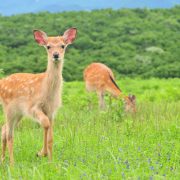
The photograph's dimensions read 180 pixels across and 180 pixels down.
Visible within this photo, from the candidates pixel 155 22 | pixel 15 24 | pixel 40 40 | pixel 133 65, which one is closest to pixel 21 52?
pixel 133 65

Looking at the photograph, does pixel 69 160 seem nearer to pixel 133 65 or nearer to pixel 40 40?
pixel 40 40

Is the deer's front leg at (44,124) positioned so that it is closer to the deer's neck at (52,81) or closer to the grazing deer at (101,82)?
the deer's neck at (52,81)

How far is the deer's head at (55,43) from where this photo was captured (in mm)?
7973

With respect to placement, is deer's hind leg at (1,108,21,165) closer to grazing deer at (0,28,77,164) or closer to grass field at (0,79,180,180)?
grazing deer at (0,28,77,164)

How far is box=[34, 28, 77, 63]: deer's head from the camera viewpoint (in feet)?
26.2

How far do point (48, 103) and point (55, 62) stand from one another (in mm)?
584

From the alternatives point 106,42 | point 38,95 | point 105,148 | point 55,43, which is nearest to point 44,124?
point 38,95

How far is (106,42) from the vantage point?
40.4m

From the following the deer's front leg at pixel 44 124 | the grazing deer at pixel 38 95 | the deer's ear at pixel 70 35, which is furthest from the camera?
the deer's ear at pixel 70 35

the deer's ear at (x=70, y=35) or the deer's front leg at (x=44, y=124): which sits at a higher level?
the deer's ear at (x=70, y=35)

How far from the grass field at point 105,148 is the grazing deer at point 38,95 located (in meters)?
0.37

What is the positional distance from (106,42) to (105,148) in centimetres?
3280

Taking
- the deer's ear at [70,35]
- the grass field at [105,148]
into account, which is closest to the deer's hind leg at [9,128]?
the grass field at [105,148]

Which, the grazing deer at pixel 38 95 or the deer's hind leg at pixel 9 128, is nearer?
the grazing deer at pixel 38 95
